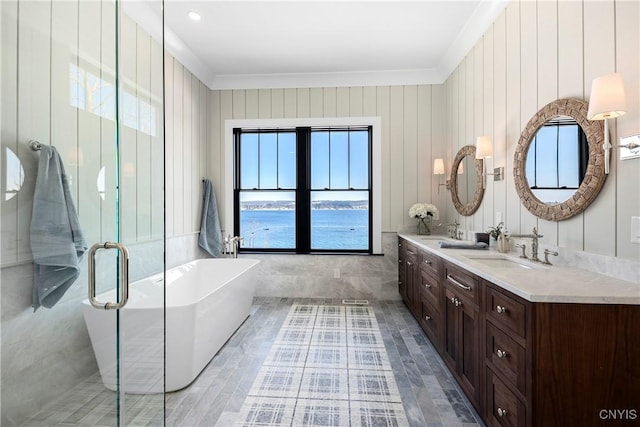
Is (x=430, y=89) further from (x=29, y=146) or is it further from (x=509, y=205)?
(x=29, y=146)

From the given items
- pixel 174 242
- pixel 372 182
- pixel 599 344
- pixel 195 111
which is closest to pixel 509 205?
pixel 599 344

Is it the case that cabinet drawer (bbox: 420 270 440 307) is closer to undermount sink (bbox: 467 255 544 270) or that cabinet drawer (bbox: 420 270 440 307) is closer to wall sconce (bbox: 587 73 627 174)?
undermount sink (bbox: 467 255 544 270)

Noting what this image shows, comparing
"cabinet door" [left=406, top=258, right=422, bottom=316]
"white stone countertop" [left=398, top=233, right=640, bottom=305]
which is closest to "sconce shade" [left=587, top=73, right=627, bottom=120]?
"white stone countertop" [left=398, top=233, right=640, bottom=305]

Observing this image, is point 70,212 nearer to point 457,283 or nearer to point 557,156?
point 457,283

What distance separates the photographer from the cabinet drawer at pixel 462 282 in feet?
5.97

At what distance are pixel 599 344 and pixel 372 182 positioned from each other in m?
3.18

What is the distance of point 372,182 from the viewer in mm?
4234

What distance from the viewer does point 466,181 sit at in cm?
340

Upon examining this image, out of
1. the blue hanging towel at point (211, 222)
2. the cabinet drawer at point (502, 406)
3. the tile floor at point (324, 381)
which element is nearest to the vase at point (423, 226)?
the tile floor at point (324, 381)

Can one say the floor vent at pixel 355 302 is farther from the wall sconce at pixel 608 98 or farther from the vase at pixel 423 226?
the wall sconce at pixel 608 98

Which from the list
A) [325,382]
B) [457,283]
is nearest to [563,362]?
[457,283]

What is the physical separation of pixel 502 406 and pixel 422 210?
2.56m

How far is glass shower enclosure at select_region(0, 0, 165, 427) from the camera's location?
1.01 metres

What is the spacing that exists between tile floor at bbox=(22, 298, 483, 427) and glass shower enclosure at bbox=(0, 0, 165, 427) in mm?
25
